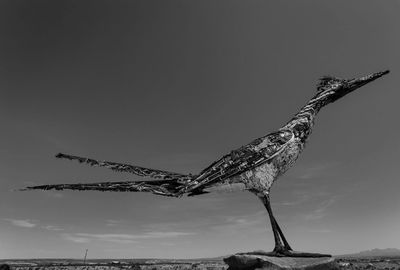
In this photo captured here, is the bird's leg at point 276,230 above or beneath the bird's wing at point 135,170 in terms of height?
beneath

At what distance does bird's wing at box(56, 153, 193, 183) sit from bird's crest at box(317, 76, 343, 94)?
16.8ft

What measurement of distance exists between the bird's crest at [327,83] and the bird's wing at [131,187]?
5.45 metres

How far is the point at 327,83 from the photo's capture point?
8.38m

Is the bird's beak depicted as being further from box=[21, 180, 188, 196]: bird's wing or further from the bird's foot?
box=[21, 180, 188, 196]: bird's wing

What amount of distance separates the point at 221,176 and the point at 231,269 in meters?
2.53

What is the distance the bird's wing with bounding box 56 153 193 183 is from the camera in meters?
5.32

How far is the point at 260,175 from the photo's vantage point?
673 cm

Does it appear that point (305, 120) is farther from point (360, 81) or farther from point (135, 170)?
point (135, 170)

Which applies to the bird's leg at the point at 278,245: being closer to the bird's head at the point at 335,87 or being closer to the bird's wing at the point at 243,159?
the bird's wing at the point at 243,159

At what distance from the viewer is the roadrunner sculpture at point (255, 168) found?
17.7ft

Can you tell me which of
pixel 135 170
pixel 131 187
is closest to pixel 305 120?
pixel 135 170

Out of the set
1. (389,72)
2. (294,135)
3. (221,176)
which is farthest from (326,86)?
(221,176)

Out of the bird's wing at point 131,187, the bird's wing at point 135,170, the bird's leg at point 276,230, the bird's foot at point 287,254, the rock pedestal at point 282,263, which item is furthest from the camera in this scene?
the bird's leg at point 276,230

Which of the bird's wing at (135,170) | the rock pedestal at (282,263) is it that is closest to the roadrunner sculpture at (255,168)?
the bird's wing at (135,170)
